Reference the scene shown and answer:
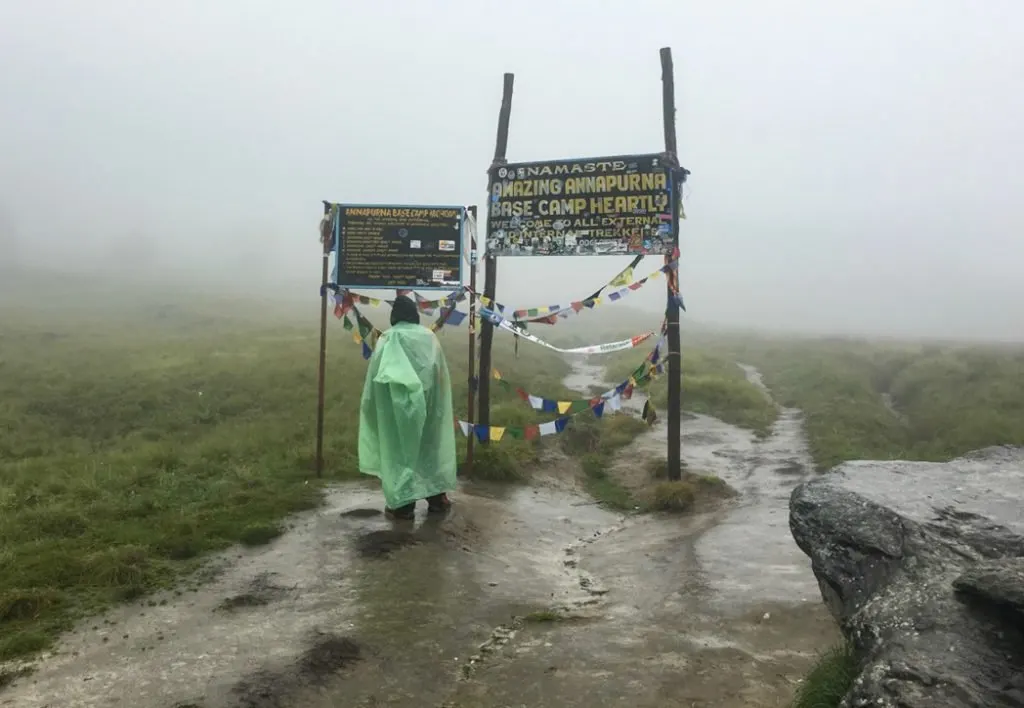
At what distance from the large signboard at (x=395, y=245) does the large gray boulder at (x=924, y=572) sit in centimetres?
705

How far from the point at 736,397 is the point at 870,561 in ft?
64.7

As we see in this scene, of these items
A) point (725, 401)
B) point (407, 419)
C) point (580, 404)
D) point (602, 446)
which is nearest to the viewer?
point (407, 419)

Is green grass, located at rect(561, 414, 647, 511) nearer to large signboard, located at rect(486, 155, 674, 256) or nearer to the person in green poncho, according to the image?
the person in green poncho

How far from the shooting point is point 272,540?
7902 mm

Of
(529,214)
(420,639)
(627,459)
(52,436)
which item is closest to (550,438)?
(627,459)

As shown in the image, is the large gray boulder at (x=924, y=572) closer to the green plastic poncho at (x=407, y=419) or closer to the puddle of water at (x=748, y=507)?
the puddle of water at (x=748, y=507)

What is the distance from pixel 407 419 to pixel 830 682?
5.48m

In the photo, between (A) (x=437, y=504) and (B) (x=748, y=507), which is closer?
(A) (x=437, y=504)

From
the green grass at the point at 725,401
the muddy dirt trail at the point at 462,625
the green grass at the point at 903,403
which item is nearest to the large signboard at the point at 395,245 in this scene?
the muddy dirt trail at the point at 462,625

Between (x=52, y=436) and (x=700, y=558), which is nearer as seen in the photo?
(x=700, y=558)

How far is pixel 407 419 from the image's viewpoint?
8344mm

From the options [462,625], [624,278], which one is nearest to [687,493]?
[624,278]

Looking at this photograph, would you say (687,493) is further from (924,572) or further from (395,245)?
(924,572)

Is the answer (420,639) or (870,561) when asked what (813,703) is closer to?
(870,561)
